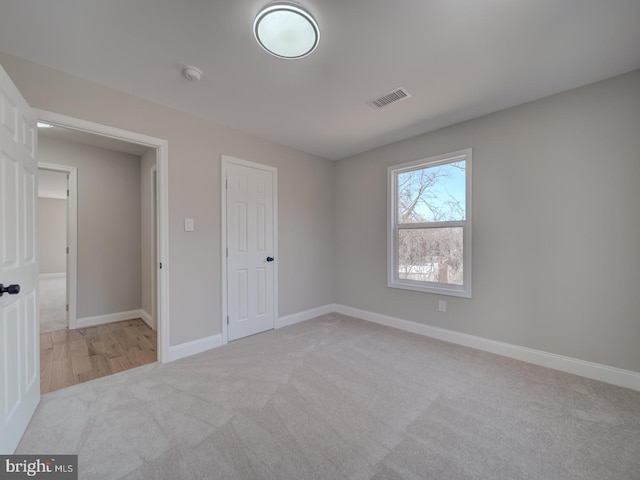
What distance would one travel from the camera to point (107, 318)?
13.0 ft

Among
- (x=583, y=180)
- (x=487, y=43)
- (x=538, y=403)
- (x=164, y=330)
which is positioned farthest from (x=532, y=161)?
(x=164, y=330)

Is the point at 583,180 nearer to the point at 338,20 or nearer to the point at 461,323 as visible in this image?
the point at 461,323

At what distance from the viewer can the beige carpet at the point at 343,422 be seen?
4.75 feet

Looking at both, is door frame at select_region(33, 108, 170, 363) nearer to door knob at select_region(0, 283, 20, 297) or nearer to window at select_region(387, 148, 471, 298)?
door knob at select_region(0, 283, 20, 297)

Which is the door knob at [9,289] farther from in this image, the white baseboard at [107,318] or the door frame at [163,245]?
the white baseboard at [107,318]

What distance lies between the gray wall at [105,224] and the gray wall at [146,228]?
0.44 feet

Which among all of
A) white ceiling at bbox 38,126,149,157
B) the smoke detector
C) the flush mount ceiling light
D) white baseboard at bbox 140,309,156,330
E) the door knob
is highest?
white ceiling at bbox 38,126,149,157

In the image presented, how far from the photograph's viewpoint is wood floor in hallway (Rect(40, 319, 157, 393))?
242 cm

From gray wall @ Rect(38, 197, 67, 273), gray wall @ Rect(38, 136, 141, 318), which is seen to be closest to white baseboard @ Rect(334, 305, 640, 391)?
gray wall @ Rect(38, 136, 141, 318)

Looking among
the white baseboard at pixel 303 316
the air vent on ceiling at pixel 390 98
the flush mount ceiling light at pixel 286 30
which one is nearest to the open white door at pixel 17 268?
the flush mount ceiling light at pixel 286 30

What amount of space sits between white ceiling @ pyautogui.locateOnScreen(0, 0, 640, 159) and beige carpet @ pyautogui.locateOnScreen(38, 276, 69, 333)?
2.90m

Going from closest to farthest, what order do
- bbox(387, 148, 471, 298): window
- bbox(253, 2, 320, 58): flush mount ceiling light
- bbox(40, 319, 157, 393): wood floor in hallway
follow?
bbox(253, 2, 320, 58): flush mount ceiling light → bbox(40, 319, 157, 393): wood floor in hallway → bbox(387, 148, 471, 298): window

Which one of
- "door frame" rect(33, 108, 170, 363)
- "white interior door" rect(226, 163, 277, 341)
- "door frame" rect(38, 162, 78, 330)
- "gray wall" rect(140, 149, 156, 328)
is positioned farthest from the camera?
"gray wall" rect(140, 149, 156, 328)

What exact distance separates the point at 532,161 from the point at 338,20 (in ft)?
7.35
